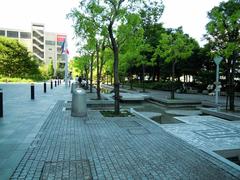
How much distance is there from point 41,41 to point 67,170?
107 meters

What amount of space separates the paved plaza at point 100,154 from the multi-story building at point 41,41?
79.2 meters

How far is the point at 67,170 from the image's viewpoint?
15.9 ft

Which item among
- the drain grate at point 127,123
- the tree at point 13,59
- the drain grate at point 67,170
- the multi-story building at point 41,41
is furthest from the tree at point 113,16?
the multi-story building at point 41,41

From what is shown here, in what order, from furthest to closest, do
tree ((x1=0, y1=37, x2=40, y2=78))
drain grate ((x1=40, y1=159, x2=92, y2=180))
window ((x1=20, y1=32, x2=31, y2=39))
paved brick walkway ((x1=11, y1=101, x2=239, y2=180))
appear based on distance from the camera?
window ((x1=20, y1=32, x2=31, y2=39))
tree ((x1=0, y1=37, x2=40, y2=78))
paved brick walkway ((x1=11, y1=101, x2=239, y2=180))
drain grate ((x1=40, y1=159, x2=92, y2=180))

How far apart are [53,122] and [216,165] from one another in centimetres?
615

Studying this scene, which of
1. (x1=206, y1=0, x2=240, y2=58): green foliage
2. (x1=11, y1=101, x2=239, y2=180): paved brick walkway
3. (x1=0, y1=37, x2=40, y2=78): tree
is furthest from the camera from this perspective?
(x1=0, y1=37, x2=40, y2=78): tree

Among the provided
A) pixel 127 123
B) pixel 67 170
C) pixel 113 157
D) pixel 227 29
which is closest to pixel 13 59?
pixel 227 29

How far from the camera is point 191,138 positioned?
7711 millimetres

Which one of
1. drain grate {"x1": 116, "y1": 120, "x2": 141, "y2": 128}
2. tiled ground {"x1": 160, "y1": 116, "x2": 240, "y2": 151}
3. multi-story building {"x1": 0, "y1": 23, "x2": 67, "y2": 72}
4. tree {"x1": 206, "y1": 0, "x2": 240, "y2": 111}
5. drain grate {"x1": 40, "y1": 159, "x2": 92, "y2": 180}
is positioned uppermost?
multi-story building {"x1": 0, "y1": 23, "x2": 67, "y2": 72}

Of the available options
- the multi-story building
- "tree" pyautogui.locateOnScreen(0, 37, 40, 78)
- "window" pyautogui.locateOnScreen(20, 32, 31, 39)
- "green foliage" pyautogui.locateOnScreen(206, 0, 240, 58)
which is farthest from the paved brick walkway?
"window" pyautogui.locateOnScreen(20, 32, 31, 39)

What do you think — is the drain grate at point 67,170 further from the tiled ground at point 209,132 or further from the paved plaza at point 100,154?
the tiled ground at point 209,132

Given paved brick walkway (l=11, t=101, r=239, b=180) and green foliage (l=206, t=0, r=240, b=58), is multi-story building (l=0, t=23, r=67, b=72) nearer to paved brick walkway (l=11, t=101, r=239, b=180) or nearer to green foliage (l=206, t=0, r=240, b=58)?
green foliage (l=206, t=0, r=240, b=58)

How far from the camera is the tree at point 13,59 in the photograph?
5561 centimetres

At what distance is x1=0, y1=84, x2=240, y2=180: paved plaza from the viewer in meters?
4.75
